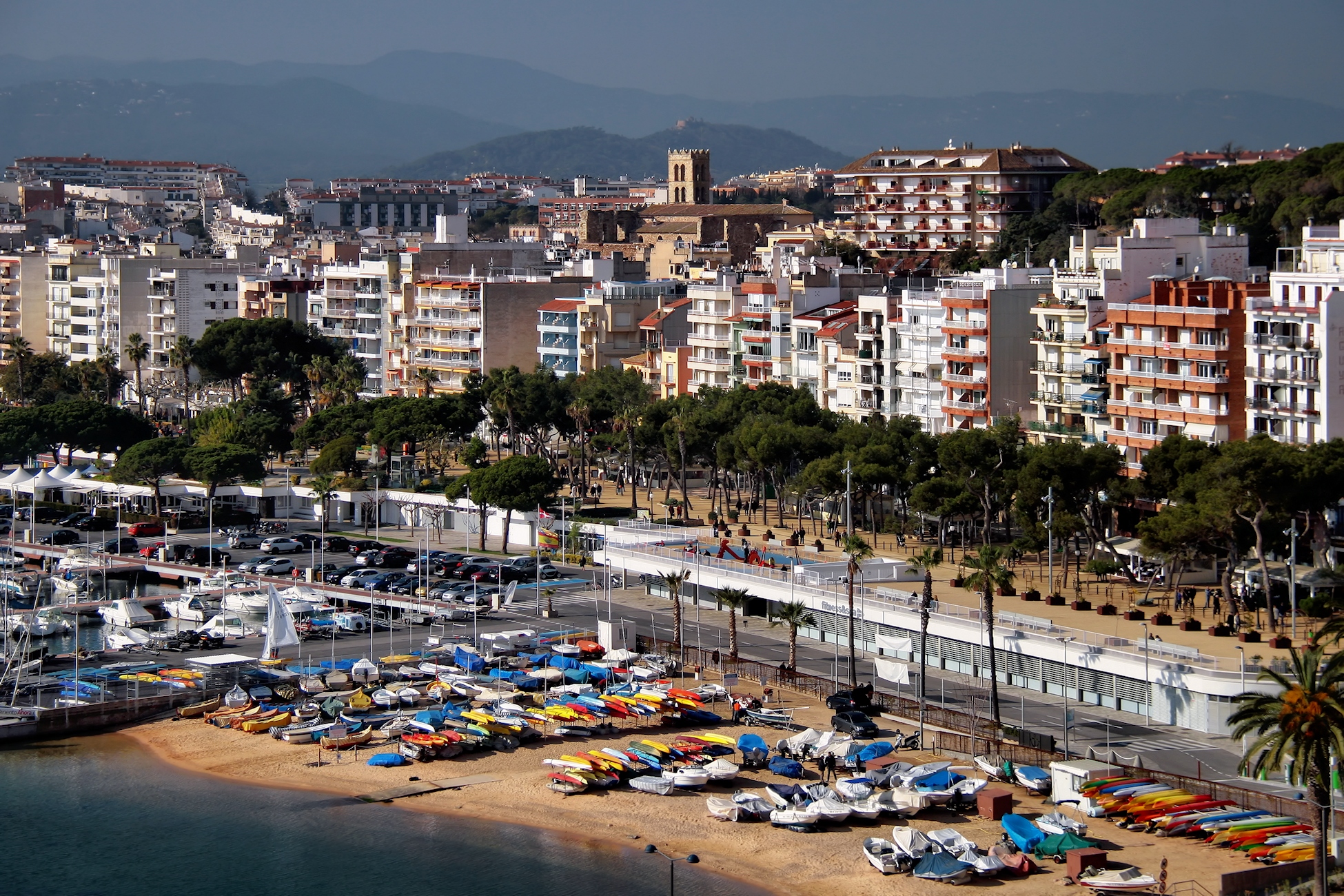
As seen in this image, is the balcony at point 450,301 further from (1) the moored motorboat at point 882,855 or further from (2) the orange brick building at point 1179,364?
(1) the moored motorboat at point 882,855

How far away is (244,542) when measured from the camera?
75.4 m

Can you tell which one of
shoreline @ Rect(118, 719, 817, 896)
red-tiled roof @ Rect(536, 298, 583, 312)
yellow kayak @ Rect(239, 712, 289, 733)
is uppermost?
red-tiled roof @ Rect(536, 298, 583, 312)

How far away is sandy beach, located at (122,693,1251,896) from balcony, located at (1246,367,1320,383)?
21.6 meters

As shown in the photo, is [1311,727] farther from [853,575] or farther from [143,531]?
[143,531]

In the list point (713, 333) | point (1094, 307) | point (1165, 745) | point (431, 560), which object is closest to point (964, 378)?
point (1094, 307)

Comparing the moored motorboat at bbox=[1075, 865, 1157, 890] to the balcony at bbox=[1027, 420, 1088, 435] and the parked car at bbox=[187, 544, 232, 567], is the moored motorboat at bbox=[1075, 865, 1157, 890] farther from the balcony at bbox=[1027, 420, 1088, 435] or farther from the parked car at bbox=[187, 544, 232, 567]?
the parked car at bbox=[187, 544, 232, 567]

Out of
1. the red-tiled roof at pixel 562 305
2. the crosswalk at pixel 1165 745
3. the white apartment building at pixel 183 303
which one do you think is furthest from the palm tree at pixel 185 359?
the crosswalk at pixel 1165 745

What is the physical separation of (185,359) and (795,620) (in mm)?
69260

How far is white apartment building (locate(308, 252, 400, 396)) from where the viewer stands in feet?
388

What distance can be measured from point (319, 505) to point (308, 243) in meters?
109

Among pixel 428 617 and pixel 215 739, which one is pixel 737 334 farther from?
pixel 215 739

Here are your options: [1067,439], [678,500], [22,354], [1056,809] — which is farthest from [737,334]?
[1056,809]

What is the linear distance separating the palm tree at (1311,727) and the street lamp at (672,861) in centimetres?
1110

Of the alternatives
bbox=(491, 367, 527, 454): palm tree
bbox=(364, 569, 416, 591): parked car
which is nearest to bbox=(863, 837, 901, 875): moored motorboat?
bbox=(364, 569, 416, 591): parked car
